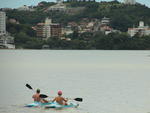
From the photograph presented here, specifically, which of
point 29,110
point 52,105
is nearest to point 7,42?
point 29,110

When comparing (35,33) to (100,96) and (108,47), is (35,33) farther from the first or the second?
(100,96)

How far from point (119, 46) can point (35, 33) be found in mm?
40263

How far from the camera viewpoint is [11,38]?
181000 millimetres

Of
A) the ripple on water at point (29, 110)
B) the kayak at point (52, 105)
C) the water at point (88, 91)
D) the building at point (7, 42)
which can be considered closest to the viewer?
the ripple on water at point (29, 110)

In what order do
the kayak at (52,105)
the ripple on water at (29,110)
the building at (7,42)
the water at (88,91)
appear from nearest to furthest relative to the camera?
the ripple on water at (29,110), the kayak at (52,105), the water at (88,91), the building at (7,42)

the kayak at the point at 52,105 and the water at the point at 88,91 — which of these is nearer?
the kayak at the point at 52,105

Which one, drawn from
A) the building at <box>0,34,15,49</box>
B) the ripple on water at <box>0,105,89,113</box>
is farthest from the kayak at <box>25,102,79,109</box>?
the building at <box>0,34,15,49</box>

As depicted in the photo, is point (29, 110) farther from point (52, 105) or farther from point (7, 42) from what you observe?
point (7, 42)

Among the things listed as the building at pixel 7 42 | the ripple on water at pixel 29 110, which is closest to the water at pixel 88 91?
the ripple on water at pixel 29 110

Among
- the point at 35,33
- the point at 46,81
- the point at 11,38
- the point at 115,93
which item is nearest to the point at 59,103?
the point at 115,93

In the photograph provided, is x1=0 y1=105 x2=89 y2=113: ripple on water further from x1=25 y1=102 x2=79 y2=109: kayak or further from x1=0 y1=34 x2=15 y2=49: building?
x1=0 y1=34 x2=15 y2=49: building

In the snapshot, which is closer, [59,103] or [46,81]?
[59,103]

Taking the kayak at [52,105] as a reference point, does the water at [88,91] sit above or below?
below

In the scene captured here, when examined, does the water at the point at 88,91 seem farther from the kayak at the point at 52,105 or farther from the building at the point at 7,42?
the building at the point at 7,42
